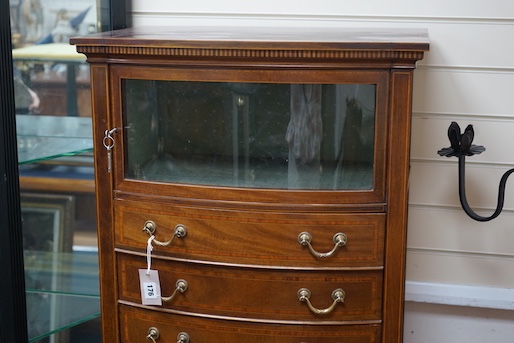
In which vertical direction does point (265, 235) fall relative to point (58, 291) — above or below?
above

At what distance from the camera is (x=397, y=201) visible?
1505 millimetres

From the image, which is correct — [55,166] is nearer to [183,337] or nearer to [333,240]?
[183,337]

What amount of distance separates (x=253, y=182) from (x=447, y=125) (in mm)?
584

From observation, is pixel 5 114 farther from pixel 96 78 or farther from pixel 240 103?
pixel 240 103

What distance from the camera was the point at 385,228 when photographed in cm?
152

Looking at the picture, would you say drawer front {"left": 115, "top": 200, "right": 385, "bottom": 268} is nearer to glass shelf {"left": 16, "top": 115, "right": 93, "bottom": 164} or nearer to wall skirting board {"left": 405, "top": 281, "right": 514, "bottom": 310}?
glass shelf {"left": 16, "top": 115, "right": 93, "bottom": 164}

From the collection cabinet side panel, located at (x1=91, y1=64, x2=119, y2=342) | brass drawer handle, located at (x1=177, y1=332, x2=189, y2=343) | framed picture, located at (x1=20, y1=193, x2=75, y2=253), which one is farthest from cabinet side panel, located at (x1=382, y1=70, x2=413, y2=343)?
framed picture, located at (x1=20, y1=193, x2=75, y2=253)

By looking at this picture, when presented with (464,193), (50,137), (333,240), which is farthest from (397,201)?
(50,137)

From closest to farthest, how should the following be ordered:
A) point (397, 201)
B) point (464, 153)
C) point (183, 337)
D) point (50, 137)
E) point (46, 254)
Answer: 1. point (397, 201)
2. point (183, 337)
3. point (464, 153)
4. point (50, 137)
5. point (46, 254)

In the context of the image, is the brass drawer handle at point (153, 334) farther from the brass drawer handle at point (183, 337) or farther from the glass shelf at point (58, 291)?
the glass shelf at point (58, 291)

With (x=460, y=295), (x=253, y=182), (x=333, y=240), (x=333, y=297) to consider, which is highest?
(x=253, y=182)

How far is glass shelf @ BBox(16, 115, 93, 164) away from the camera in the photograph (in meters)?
1.69

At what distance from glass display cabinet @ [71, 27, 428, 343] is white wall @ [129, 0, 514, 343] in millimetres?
321

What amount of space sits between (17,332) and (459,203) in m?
1.03
